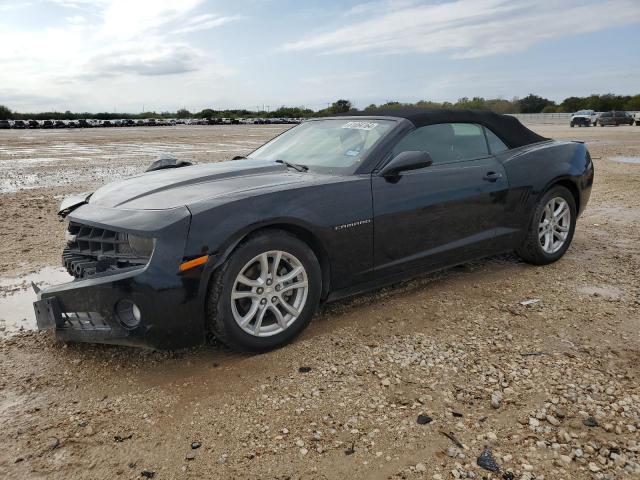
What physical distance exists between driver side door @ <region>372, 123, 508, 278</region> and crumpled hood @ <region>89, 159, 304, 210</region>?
727 millimetres

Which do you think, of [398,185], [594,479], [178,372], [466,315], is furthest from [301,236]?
[594,479]

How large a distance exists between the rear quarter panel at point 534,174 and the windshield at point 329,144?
51.1 inches

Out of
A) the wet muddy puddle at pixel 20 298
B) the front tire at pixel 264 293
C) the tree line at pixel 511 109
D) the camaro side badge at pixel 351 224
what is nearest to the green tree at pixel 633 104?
the tree line at pixel 511 109

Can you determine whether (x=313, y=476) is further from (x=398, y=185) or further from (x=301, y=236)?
(x=398, y=185)

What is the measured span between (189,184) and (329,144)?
1.20 m

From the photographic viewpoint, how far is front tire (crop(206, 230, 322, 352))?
9.79 feet

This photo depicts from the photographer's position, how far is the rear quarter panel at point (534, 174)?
4.51 meters

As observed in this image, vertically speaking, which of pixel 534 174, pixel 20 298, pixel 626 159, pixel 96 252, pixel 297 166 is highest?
pixel 297 166

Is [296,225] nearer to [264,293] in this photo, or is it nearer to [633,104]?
[264,293]

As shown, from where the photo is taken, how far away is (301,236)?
10.9 ft

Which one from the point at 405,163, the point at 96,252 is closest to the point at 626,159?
the point at 405,163

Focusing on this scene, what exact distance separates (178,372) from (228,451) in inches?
33.1

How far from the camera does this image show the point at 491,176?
434 cm

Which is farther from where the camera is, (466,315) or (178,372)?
(466,315)
